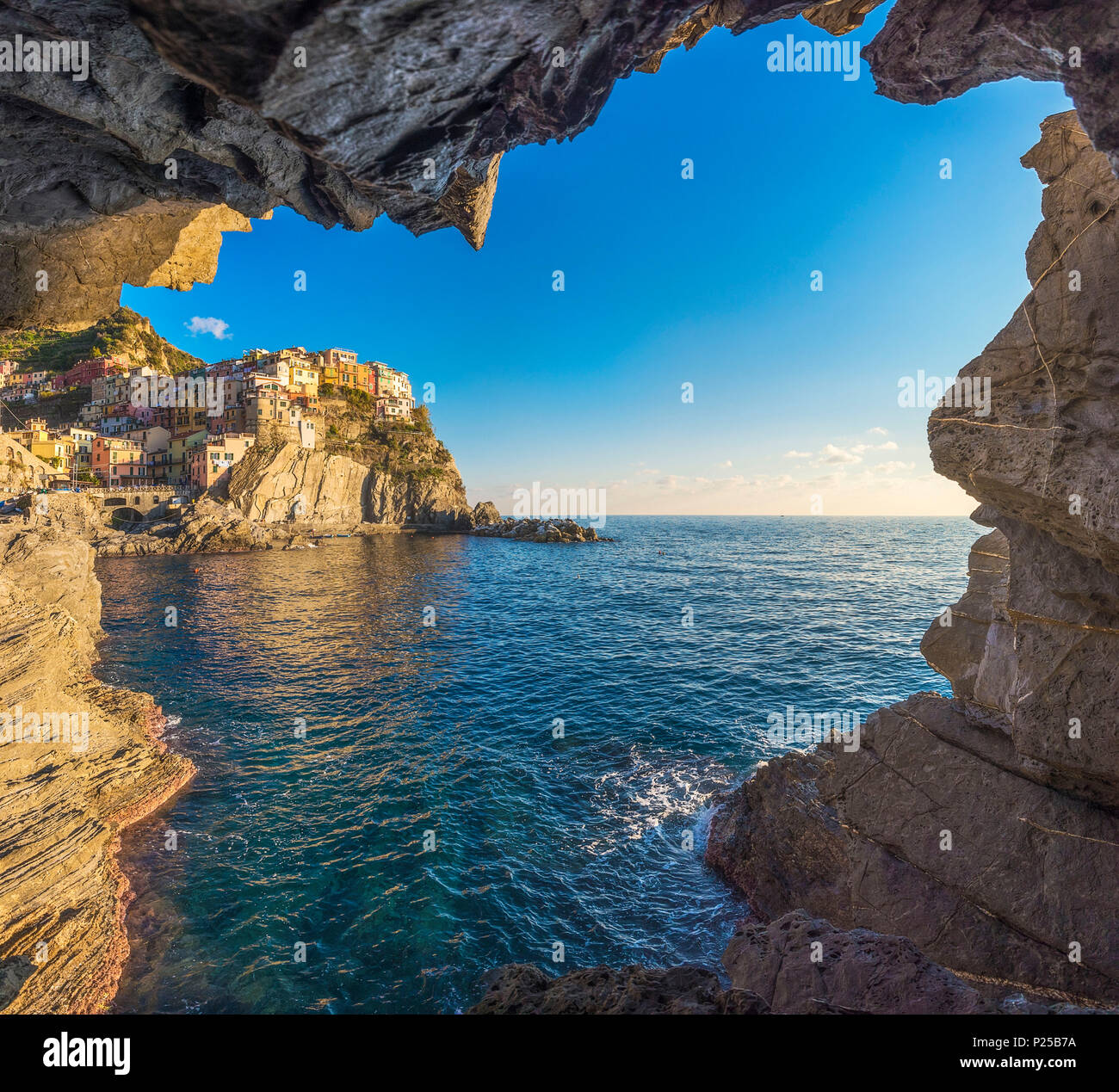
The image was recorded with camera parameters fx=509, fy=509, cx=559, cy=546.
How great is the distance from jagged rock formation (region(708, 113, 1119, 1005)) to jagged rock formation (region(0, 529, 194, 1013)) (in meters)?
14.8

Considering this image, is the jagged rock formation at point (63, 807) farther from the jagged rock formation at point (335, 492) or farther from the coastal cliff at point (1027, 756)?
the jagged rock formation at point (335, 492)

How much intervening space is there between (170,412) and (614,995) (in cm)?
12423

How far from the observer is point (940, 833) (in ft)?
27.2

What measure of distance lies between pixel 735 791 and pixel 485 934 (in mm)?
8246

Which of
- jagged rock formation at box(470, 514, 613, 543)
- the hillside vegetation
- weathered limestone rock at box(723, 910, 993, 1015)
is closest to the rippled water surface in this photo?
weathered limestone rock at box(723, 910, 993, 1015)

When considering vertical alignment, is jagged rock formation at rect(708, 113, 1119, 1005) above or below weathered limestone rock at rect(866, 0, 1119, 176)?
below

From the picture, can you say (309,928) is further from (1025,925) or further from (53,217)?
(53,217)

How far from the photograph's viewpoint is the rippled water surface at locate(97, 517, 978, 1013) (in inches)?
439

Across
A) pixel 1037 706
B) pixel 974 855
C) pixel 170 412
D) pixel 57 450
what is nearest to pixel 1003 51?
pixel 1037 706

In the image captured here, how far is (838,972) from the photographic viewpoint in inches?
241

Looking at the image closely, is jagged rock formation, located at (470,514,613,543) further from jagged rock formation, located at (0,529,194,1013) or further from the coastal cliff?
the coastal cliff

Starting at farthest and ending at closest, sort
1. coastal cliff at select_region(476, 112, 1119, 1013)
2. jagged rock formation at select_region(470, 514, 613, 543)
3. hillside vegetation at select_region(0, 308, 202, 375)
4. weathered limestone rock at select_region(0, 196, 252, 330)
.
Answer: hillside vegetation at select_region(0, 308, 202, 375) < jagged rock formation at select_region(470, 514, 613, 543) < weathered limestone rock at select_region(0, 196, 252, 330) < coastal cliff at select_region(476, 112, 1119, 1013)

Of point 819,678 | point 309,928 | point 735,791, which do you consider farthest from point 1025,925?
point 819,678

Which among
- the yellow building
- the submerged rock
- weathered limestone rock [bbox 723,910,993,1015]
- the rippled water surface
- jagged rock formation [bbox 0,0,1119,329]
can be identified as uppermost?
the yellow building
